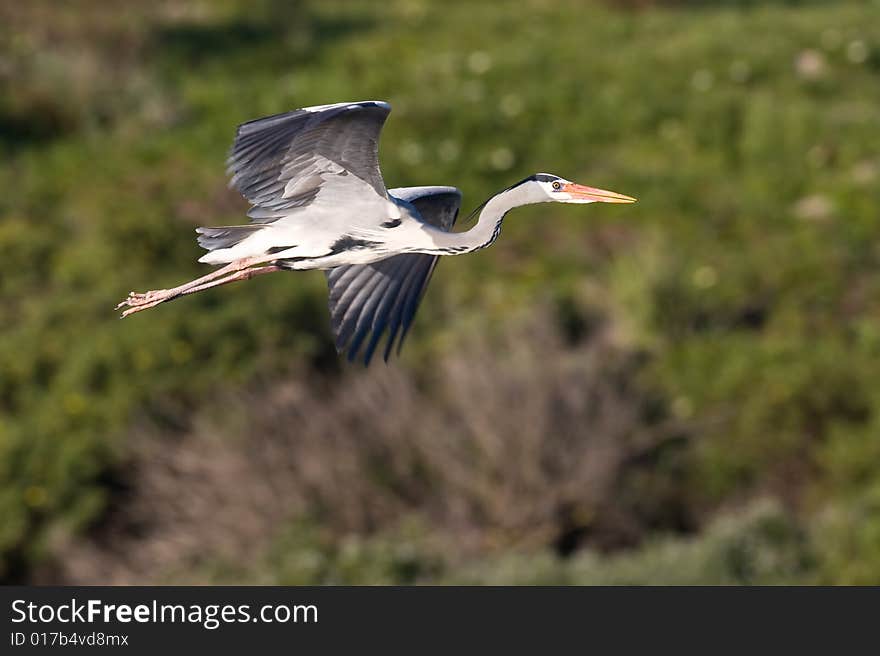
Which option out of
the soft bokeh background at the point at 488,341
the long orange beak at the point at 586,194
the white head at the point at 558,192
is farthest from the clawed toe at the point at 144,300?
the soft bokeh background at the point at 488,341

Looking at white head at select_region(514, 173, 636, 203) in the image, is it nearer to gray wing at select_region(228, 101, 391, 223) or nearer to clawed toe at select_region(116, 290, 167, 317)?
gray wing at select_region(228, 101, 391, 223)

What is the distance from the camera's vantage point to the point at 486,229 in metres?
7.24

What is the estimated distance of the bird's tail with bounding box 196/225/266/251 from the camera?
7.61 m

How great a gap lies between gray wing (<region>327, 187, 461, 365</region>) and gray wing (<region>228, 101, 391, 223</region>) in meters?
0.80

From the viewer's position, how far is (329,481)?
20.0m

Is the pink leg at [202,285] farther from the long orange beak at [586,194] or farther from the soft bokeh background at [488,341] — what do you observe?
the soft bokeh background at [488,341]
